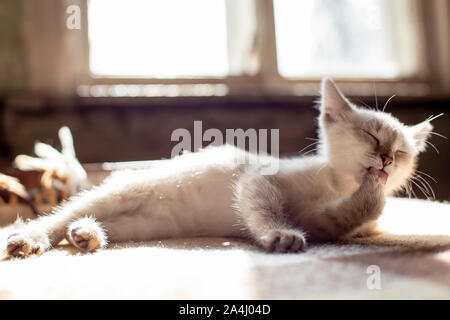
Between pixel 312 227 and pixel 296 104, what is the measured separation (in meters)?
1.37

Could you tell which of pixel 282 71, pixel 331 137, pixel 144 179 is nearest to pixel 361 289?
pixel 331 137

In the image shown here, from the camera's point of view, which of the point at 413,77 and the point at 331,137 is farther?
the point at 413,77

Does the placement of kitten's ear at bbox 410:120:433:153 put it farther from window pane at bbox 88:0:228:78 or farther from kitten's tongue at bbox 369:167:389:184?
window pane at bbox 88:0:228:78

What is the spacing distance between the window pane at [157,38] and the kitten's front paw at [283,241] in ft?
5.33

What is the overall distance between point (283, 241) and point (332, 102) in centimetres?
51

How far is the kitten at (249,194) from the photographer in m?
0.95

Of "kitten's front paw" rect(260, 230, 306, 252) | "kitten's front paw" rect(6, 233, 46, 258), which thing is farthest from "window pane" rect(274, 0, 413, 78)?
"kitten's front paw" rect(6, 233, 46, 258)

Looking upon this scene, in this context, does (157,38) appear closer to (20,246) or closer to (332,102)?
(332,102)

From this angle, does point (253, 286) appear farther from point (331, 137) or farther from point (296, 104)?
point (296, 104)

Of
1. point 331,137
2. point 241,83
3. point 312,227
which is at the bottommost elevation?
point 312,227

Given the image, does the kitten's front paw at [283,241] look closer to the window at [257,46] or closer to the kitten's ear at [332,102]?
the kitten's ear at [332,102]

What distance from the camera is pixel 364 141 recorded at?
1005 mm

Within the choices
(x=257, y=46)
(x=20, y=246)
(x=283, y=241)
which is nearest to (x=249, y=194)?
(x=283, y=241)

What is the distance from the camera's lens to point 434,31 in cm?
259
